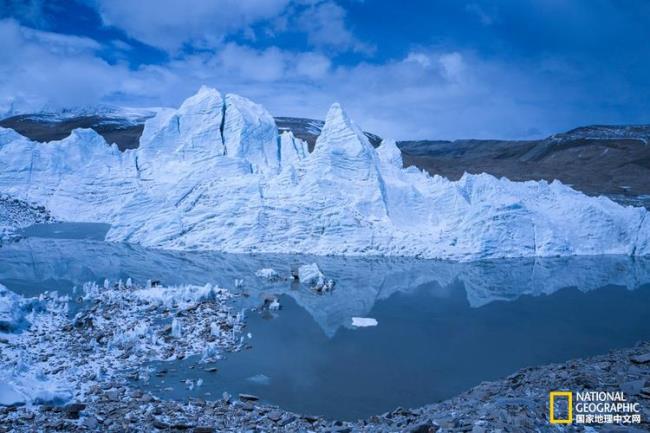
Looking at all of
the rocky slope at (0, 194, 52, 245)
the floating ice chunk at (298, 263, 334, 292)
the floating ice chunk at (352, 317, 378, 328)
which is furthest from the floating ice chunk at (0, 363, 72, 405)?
the rocky slope at (0, 194, 52, 245)

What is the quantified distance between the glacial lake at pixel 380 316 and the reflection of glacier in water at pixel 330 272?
6cm

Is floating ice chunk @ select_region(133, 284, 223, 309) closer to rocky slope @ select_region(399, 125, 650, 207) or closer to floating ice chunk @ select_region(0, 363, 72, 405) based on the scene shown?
floating ice chunk @ select_region(0, 363, 72, 405)

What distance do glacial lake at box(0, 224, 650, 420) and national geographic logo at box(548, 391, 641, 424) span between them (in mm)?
1953

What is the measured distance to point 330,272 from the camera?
55.3 feet

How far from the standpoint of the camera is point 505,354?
941cm

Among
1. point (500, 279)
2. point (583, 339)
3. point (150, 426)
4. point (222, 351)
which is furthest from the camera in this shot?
point (500, 279)

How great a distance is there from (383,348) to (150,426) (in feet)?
16.4

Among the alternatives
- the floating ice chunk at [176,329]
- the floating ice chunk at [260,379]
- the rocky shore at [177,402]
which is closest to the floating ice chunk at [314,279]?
the rocky shore at [177,402]

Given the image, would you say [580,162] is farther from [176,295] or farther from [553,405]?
[553,405]

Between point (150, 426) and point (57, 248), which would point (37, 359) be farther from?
point (57, 248)

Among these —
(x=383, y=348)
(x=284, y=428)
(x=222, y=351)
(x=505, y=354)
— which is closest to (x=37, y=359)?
(x=222, y=351)

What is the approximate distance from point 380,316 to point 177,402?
6.37 metres

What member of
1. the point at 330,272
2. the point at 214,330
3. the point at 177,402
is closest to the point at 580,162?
the point at 330,272

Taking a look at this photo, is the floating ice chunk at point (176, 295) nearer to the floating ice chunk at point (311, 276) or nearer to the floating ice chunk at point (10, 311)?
the floating ice chunk at point (10, 311)
